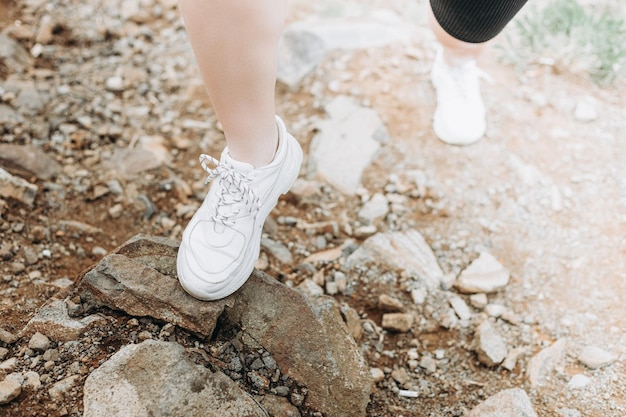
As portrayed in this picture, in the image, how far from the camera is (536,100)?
116 inches

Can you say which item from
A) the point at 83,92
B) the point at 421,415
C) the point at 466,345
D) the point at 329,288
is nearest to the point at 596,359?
the point at 466,345

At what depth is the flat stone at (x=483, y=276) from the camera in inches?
89.7

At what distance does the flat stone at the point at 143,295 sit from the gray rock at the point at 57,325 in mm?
73

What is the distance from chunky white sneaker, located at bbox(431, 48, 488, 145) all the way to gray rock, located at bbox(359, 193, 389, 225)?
0.42 metres

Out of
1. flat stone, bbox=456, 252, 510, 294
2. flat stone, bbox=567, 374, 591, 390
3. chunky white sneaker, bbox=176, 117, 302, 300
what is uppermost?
chunky white sneaker, bbox=176, 117, 302, 300

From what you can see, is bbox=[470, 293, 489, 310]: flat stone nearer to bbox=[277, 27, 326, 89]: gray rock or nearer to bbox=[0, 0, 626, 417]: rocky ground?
bbox=[0, 0, 626, 417]: rocky ground

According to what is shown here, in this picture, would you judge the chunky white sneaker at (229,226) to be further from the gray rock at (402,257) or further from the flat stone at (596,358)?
the flat stone at (596,358)

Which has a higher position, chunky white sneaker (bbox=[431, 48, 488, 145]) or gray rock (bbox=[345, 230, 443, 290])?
chunky white sneaker (bbox=[431, 48, 488, 145])

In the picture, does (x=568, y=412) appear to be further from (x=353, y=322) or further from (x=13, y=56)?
(x=13, y=56)

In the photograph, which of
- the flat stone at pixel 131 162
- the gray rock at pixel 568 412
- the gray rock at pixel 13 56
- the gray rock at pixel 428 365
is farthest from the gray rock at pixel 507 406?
the gray rock at pixel 13 56

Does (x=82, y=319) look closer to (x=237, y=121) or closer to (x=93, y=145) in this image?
(x=237, y=121)

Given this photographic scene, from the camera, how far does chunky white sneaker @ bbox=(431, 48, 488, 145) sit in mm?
2570

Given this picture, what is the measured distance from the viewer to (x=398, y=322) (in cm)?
217

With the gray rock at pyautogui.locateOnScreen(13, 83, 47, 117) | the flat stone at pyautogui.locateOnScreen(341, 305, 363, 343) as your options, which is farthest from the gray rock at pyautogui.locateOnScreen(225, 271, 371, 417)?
the gray rock at pyautogui.locateOnScreen(13, 83, 47, 117)
